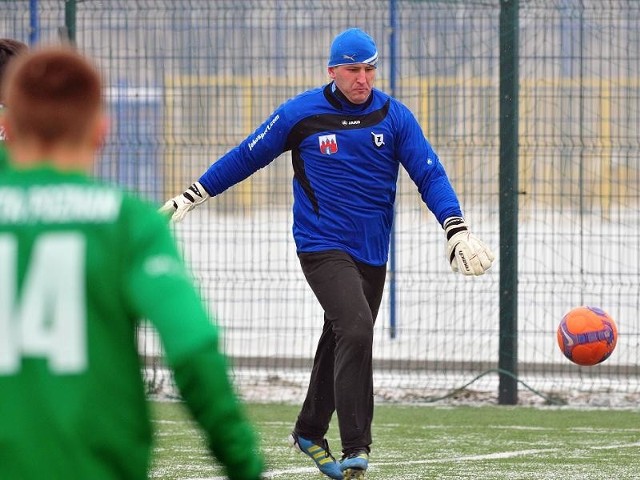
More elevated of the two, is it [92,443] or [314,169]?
[314,169]

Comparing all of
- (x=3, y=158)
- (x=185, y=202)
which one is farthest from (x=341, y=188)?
(x=3, y=158)

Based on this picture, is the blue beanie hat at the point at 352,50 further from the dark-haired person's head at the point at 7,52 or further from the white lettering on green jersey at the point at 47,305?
the white lettering on green jersey at the point at 47,305

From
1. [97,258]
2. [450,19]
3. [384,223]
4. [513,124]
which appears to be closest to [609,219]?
[513,124]

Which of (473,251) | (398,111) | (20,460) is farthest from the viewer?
(398,111)

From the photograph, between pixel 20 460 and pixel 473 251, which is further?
pixel 473 251

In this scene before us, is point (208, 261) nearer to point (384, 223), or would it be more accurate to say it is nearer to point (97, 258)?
point (384, 223)

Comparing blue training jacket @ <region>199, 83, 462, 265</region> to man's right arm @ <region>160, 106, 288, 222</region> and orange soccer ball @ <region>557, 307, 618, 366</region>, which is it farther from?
orange soccer ball @ <region>557, 307, 618, 366</region>

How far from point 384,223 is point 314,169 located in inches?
17.6

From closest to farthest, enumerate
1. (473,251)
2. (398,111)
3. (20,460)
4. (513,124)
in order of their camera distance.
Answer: (20,460) → (473,251) → (398,111) → (513,124)

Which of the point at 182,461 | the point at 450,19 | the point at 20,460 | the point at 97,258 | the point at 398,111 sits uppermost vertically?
the point at 450,19

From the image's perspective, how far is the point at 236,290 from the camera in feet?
36.5

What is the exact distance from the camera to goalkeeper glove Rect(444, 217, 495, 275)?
6.74 meters

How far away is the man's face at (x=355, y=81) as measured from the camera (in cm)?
711

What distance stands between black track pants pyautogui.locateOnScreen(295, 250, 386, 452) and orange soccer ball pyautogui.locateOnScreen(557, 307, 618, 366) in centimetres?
164
